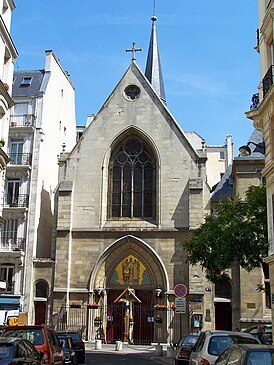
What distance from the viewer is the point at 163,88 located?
48.9 meters

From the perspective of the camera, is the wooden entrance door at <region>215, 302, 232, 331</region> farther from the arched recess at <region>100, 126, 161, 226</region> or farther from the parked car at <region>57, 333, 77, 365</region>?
the parked car at <region>57, 333, 77, 365</region>

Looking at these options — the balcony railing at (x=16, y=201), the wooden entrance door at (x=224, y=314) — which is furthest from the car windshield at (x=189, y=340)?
the balcony railing at (x=16, y=201)

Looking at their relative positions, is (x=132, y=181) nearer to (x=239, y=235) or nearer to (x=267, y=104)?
(x=239, y=235)

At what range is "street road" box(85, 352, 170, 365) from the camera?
72.2 ft

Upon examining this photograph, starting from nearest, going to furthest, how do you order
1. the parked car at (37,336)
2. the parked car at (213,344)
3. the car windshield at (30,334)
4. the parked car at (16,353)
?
the parked car at (16,353) → the parked car at (213,344) → the parked car at (37,336) → the car windshield at (30,334)

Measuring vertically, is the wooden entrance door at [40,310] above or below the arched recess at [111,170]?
below

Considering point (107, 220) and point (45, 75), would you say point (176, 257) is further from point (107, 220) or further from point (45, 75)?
point (45, 75)

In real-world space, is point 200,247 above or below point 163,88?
below

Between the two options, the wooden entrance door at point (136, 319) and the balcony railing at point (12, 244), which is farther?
the balcony railing at point (12, 244)

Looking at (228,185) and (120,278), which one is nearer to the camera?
(120,278)

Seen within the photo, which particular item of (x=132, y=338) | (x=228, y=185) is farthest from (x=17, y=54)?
(x=228, y=185)

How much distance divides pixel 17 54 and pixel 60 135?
1669cm

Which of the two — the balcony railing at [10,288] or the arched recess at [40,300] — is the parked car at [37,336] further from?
the balcony railing at [10,288]

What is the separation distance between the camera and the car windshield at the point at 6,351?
31.5ft
